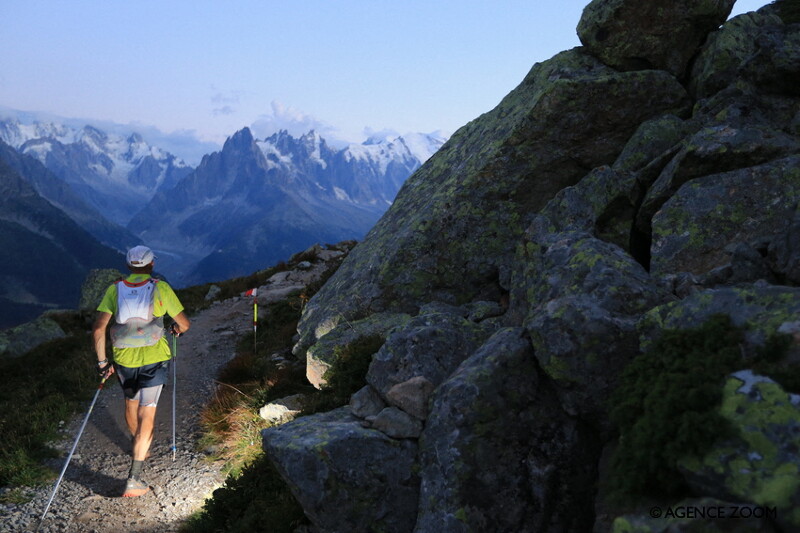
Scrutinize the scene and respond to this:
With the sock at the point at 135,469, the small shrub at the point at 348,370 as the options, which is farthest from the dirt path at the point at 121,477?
the small shrub at the point at 348,370

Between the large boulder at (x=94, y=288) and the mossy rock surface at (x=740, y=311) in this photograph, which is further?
the large boulder at (x=94, y=288)

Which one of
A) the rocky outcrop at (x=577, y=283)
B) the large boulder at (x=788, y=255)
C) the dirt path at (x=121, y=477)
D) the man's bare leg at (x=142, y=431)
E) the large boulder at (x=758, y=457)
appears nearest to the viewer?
the large boulder at (x=758, y=457)

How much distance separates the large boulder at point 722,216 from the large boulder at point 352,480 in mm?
4947

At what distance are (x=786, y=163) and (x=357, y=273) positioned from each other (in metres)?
9.34

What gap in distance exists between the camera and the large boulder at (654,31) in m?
11.4

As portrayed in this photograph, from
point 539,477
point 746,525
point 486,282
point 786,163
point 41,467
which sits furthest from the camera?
point 486,282

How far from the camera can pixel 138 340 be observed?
9305mm

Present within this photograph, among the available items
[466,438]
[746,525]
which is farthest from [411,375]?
[746,525]

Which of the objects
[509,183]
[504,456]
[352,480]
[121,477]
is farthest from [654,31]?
Result: [121,477]

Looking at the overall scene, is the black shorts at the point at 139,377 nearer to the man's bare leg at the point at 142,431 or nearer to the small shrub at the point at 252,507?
the man's bare leg at the point at 142,431

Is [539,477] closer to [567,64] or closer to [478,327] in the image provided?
[478,327]

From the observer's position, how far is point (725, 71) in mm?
10484

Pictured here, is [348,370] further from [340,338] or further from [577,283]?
[577,283]

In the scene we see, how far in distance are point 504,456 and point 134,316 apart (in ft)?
24.3
